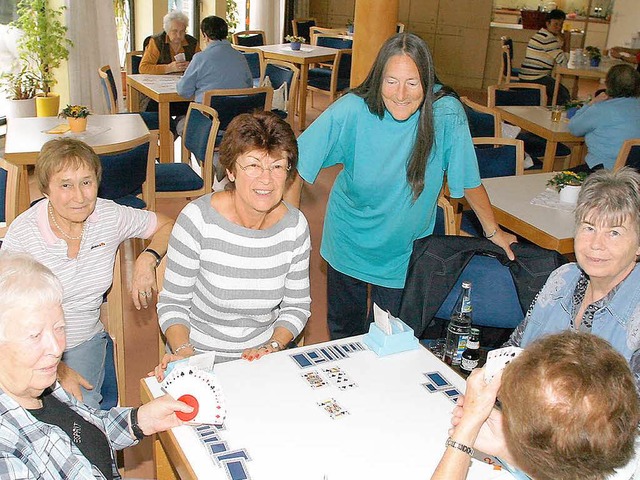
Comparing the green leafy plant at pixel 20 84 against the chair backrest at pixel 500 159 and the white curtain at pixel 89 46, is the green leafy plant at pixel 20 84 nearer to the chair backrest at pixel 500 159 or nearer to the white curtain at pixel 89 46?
the white curtain at pixel 89 46

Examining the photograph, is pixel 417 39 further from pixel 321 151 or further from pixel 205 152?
pixel 205 152

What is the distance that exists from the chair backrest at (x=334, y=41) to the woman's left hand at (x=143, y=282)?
745cm

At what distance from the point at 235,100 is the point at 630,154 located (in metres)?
2.66

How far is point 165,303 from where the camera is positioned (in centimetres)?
227

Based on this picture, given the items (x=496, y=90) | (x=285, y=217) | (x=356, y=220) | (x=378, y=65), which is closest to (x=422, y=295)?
(x=356, y=220)

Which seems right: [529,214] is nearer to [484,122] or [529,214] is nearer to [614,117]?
[484,122]

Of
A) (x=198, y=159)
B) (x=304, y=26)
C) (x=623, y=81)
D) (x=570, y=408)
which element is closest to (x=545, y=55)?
(x=623, y=81)

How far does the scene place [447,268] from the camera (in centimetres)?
247

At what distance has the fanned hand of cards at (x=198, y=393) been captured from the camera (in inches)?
66.8

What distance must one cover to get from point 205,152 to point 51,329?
9.17 feet

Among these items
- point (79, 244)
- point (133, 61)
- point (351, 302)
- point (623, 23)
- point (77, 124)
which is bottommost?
point (351, 302)

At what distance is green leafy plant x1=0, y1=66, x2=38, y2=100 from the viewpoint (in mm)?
6293

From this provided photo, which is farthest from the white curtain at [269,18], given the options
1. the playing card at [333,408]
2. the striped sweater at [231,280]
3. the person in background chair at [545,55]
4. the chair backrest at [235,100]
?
the playing card at [333,408]

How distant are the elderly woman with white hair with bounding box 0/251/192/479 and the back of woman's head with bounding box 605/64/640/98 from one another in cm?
420
